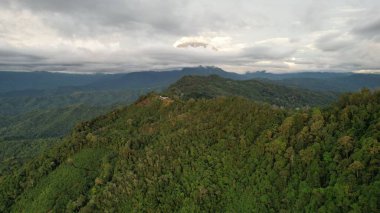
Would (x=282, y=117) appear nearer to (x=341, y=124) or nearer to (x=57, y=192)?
(x=341, y=124)

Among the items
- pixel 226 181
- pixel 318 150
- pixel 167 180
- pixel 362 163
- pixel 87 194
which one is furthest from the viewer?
pixel 87 194

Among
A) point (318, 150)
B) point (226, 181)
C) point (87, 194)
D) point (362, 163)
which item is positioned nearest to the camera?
point (362, 163)

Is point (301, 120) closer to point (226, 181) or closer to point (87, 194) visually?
point (226, 181)

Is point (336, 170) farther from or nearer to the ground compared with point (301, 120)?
nearer to the ground

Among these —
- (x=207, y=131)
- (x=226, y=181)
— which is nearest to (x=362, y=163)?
(x=226, y=181)

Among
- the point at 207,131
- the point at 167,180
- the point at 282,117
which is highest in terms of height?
the point at 282,117

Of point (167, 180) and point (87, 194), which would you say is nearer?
point (167, 180)

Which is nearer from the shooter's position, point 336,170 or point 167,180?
point 336,170

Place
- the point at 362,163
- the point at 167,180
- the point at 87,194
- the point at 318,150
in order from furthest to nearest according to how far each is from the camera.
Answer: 1. the point at 87,194
2. the point at 167,180
3. the point at 318,150
4. the point at 362,163

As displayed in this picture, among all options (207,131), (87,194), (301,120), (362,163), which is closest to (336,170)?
(362,163)
